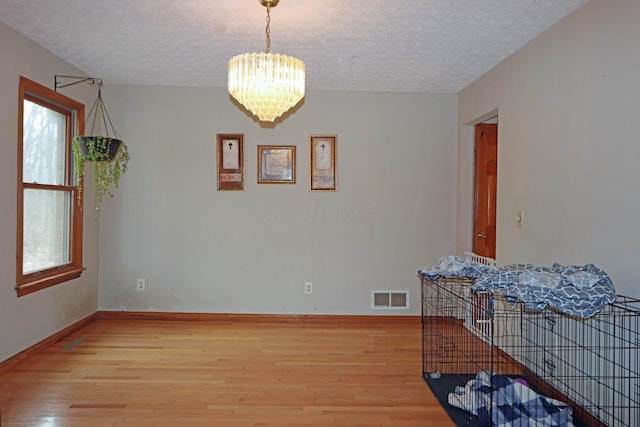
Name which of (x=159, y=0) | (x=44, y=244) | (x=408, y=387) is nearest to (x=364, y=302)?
(x=408, y=387)

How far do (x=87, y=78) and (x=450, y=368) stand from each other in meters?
3.90

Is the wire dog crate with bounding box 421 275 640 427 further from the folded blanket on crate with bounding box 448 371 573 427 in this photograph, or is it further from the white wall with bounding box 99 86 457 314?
the white wall with bounding box 99 86 457 314

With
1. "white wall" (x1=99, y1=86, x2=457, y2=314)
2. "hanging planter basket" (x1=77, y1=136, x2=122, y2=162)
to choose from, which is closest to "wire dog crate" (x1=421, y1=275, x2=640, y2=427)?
"white wall" (x1=99, y1=86, x2=457, y2=314)

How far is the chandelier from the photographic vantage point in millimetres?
2395

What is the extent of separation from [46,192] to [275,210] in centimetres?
199

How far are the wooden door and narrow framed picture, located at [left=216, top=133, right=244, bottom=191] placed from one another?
92.3 inches

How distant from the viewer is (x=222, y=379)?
306cm

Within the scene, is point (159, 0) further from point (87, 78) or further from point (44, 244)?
point (44, 244)

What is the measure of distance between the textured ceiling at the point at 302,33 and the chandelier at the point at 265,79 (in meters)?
0.42

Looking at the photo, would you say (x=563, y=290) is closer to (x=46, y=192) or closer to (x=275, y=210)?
(x=275, y=210)

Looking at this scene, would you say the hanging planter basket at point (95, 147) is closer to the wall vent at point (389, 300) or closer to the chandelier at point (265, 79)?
the chandelier at point (265, 79)

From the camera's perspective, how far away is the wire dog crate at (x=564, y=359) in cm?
221


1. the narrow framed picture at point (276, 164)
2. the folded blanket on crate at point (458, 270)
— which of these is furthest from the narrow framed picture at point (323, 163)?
the folded blanket on crate at point (458, 270)

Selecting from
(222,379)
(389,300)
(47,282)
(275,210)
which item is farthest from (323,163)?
(47,282)
